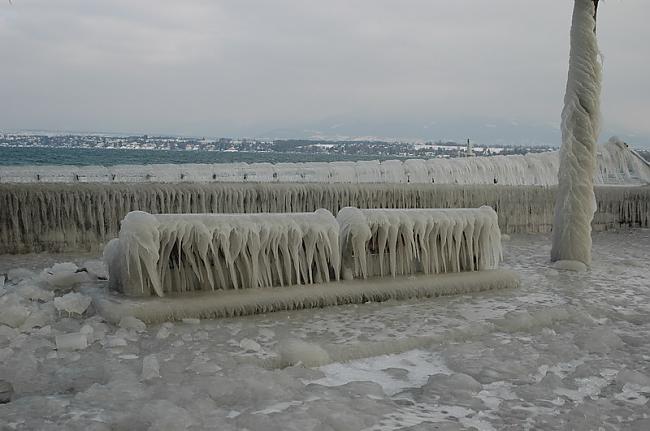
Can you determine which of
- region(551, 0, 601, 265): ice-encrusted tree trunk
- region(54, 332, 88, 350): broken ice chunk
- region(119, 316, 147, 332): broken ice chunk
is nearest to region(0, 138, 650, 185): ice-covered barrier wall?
region(551, 0, 601, 265): ice-encrusted tree trunk

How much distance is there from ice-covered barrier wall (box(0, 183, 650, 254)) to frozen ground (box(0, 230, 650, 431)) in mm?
2086

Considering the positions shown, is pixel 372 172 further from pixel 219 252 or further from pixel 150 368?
pixel 150 368

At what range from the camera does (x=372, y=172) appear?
1033cm

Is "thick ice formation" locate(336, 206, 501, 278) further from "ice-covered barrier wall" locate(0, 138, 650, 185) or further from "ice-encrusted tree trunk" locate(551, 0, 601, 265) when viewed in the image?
"ice-covered barrier wall" locate(0, 138, 650, 185)

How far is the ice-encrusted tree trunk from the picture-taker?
7.26 metres

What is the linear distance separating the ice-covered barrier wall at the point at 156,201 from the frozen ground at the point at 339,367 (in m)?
2.09

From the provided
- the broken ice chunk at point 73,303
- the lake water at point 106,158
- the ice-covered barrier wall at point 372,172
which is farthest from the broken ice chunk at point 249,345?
the lake water at point 106,158

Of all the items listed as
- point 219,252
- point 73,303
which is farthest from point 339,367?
point 73,303

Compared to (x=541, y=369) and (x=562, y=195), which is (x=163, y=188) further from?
(x=541, y=369)

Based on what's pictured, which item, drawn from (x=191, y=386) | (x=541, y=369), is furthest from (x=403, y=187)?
(x=191, y=386)

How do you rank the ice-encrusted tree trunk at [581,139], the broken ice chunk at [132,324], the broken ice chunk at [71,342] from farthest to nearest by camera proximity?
the ice-encrusted tree trunk at [581,139] < the broken ice chunk at [132,324] < the broken ice chunk at [71,342]

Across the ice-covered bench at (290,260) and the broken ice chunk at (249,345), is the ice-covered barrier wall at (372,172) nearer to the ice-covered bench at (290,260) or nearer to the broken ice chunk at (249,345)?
the ice-covered bench at (290,260)

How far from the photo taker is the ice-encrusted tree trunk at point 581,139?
726cm

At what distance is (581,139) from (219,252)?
14.8ft
